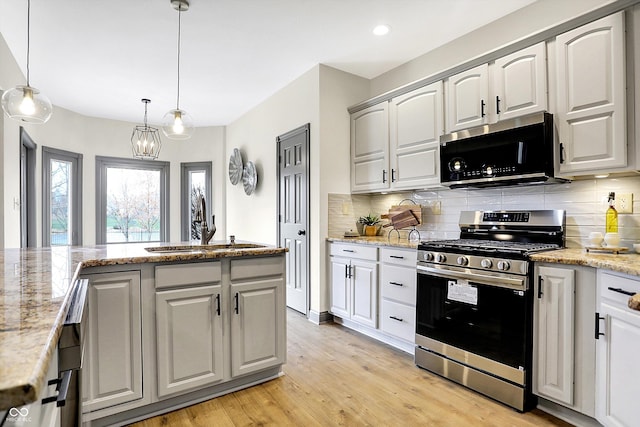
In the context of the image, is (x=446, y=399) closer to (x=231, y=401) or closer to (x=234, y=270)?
(x=231, y=401)

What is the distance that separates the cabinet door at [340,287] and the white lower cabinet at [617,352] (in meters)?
2.02

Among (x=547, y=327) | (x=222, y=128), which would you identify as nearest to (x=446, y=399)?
(x=547, y=327)

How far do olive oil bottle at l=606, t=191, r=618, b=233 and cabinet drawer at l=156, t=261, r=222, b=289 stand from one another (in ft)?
7.84

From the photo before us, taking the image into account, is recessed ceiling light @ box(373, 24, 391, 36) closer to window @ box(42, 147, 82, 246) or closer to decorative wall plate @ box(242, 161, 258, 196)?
decorative wall plate @ box(242, 161, 258, 196)

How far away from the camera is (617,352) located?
1702 mm

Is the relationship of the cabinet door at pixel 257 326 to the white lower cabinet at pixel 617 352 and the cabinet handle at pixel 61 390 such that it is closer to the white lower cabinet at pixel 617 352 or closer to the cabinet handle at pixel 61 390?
the cabinet handle at pixel 61 390

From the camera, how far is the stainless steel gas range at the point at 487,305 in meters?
2.09

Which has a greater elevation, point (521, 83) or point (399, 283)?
point (521, 83)

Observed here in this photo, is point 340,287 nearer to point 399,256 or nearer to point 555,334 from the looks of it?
point 399,256

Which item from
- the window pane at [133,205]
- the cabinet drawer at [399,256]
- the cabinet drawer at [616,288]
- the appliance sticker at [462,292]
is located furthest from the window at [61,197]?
the cabinet drawer at [616,288]

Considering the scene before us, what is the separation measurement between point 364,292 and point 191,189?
4453mm

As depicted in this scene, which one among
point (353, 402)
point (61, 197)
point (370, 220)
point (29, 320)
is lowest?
point (353, 402)

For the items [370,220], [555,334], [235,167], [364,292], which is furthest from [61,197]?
[555,334]

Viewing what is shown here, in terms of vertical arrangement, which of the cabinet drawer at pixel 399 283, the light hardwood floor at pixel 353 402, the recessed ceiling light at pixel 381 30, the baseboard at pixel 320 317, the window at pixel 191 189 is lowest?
the light hardwood floor at pixel 353 402
